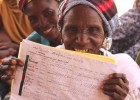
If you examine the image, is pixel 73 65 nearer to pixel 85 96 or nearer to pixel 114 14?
pixel 85 96

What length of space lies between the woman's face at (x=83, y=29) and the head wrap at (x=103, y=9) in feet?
0.05

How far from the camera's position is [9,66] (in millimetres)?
1044

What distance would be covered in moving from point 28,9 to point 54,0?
0.15 meters

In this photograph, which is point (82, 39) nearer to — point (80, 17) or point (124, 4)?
point (80, 17)

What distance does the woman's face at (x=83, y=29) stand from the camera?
107 cm

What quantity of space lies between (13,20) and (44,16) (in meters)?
0.81

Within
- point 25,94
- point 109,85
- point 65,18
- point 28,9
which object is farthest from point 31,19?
point 109,85

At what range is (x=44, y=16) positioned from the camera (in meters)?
1.65

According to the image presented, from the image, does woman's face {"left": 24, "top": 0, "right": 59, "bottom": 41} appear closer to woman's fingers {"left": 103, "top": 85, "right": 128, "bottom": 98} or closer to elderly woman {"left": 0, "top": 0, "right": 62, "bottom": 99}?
elderly woman {"left": 0, "top": 0, "right": 62, "bottom": 99}

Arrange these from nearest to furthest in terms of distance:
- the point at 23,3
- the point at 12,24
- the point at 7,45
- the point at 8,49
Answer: the point at 23,3
the point at 8,49
the point at 7,45
the point at 12,24

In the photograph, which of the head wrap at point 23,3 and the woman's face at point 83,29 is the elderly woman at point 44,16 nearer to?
the head wrap at point 23,3

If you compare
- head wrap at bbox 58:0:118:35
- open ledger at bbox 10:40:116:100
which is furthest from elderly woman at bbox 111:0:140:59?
open ledger at bbox 10:40:116:100

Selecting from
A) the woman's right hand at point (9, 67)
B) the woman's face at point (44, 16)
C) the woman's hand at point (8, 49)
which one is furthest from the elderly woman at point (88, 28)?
the woman's hand at point (8, 49)

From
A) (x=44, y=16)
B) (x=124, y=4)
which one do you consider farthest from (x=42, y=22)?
(x=124, y=4)
